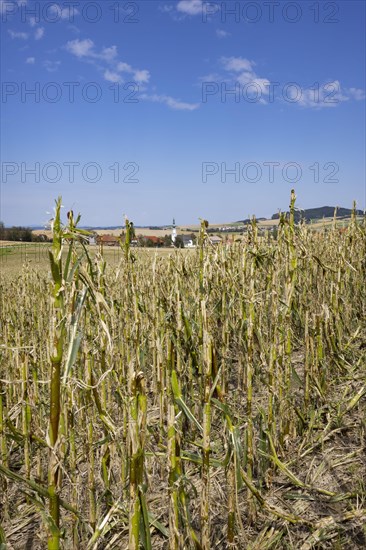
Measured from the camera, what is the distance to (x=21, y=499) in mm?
2348

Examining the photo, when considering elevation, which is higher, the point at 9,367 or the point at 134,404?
the point at 134,404

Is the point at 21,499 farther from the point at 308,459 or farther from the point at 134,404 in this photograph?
the point at 134,404

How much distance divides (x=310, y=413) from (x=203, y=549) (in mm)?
1255

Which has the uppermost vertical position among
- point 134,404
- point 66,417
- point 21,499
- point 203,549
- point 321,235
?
point 321,235

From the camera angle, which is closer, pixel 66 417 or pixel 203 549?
pixel 203 549

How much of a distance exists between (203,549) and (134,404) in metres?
0.73

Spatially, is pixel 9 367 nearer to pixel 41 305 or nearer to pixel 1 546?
pixel 41 305

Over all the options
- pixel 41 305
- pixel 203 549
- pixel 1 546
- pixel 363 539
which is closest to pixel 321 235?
pixel 41 305

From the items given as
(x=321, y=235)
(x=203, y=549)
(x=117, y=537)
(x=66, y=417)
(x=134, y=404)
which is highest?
(x=321, y=235)

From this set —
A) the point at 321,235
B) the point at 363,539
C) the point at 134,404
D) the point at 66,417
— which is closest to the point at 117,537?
the point at 66,417

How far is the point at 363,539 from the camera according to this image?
1.63m

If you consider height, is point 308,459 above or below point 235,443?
below

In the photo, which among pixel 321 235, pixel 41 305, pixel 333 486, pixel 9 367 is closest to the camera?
pixel 333 486

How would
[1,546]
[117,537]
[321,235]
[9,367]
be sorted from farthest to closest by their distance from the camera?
1. [321,235]
2. [9,367]
3. [117,537]
4. [1,546]
